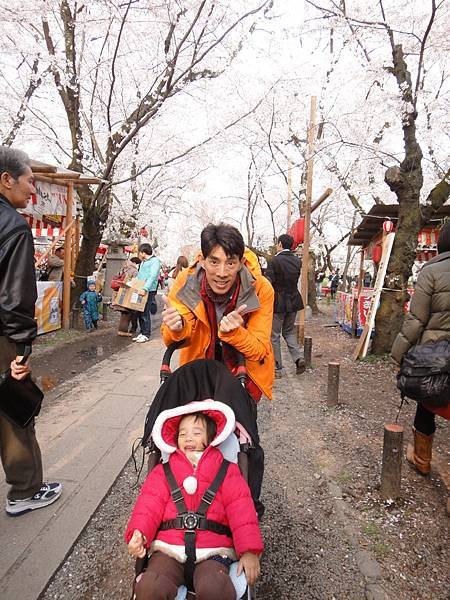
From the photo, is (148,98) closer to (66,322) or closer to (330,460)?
(66,322)

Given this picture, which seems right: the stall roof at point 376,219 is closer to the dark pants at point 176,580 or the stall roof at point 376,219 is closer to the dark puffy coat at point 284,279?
the dark puffy coat at point 284,279

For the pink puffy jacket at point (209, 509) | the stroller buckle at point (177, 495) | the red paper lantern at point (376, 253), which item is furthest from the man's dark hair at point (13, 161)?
the red paper lantern at point (376, 253)

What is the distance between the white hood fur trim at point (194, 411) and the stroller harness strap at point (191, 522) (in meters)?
0.16

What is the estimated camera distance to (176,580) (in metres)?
1.65

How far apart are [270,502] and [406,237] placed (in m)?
5.50

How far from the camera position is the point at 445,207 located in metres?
8.61

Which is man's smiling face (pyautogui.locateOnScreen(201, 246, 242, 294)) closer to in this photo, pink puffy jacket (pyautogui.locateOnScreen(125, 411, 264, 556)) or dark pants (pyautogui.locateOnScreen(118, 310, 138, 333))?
pink puffy jacket (pyautogui.locateOnScreen(125, 411, 264, 556))

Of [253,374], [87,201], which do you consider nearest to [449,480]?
[253,374]

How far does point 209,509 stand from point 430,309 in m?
2.32

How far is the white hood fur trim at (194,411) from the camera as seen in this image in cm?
198

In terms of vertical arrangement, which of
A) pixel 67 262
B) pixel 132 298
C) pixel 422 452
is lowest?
pixel 422 452

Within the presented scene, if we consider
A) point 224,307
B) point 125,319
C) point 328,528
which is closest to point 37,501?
point 224,307

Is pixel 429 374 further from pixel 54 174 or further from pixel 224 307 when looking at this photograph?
pixel 54 174

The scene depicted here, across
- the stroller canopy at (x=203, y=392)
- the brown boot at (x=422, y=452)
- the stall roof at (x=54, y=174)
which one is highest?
the stall roof at (x=54, y=174)
